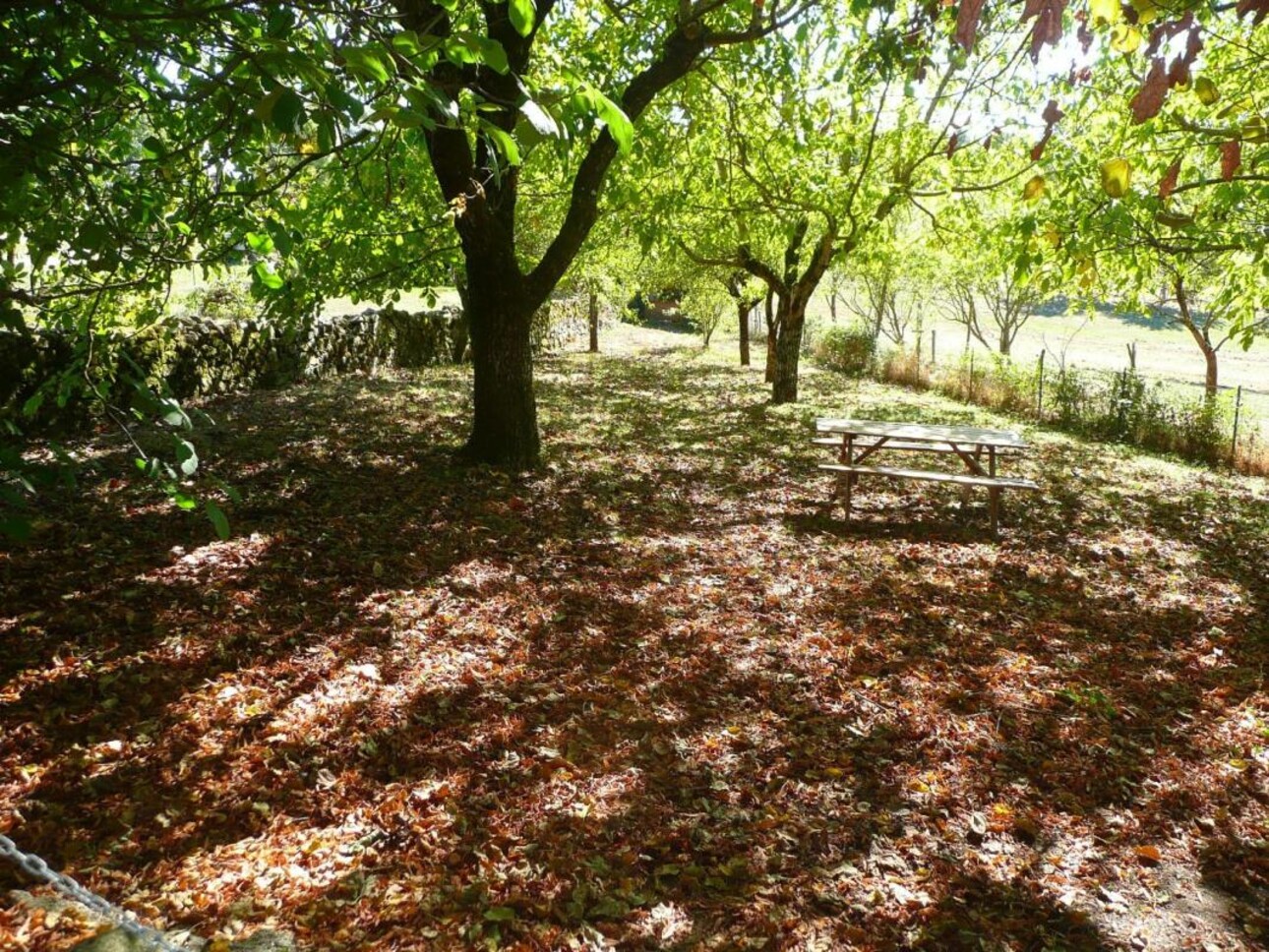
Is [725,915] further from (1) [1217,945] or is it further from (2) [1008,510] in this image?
(2) [1008,510]

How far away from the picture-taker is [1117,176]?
232 centimetres

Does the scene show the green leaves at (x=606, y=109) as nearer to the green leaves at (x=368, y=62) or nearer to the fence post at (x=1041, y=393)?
the green leaves at (x=368, y=62)

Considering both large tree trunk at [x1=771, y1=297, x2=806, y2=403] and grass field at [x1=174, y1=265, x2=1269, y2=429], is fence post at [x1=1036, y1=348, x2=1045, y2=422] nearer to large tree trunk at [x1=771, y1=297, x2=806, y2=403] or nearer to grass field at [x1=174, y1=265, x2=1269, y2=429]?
grass field at [x1=174, y1=265, x2=1269, y2=429]

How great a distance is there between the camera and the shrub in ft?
71.3

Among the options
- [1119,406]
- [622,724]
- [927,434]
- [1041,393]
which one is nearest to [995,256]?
[927,434]

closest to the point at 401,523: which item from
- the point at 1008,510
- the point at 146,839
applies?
the point at 146,839

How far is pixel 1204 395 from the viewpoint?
12.1 metres

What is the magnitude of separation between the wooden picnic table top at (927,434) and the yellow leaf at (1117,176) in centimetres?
544

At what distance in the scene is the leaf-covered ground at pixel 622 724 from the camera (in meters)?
2.81

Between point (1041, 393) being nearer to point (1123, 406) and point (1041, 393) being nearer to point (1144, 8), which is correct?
point (1123, 406)

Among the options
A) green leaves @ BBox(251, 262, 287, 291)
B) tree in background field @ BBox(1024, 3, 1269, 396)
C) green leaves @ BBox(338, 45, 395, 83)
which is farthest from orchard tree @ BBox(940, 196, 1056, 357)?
green leaves @ BBox(251, 262, 287, 291)

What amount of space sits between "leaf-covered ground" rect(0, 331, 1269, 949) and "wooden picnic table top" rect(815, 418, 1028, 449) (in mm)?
958

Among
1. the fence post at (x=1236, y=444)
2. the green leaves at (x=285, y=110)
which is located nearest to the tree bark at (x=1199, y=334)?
the fence post at (x=1236, y=444)

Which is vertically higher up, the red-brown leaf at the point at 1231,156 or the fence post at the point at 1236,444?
the red-brown leaf at the point at 1231,156
